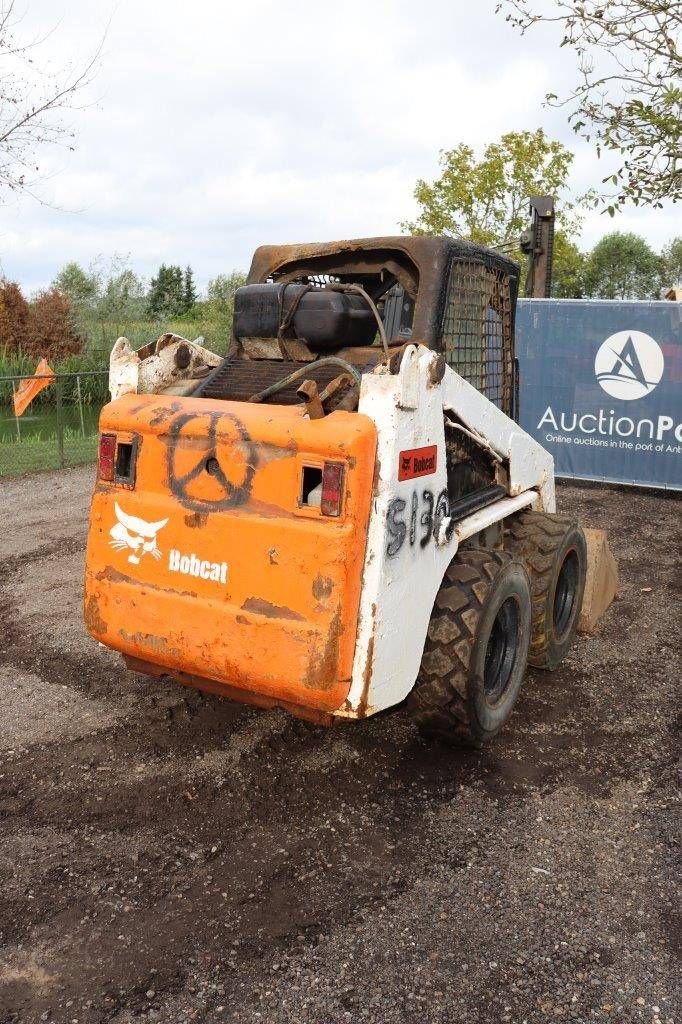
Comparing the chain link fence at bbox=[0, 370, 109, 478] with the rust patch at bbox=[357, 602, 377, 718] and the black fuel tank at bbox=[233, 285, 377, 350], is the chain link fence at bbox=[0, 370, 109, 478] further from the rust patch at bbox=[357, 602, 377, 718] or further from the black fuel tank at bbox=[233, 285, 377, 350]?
the rust patch at bbox=[357, 602, 377, 718]

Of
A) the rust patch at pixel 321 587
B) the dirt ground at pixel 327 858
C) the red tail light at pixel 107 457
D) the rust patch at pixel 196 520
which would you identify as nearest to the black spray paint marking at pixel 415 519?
the rust patch at pixel 321 587

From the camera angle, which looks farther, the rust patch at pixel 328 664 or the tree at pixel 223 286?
the tree at pixel 223 286

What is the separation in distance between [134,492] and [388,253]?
1778mm

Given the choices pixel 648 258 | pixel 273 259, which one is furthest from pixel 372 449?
pixel 648 258

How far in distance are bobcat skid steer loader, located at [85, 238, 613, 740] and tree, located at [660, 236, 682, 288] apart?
146ft

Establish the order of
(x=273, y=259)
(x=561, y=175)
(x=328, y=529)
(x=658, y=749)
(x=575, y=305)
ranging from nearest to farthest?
(x=328, y=529), (x=658, y=749), (x=273, y=259), (x=575, y=305), (x=561, y=175)

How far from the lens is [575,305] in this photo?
1102cm

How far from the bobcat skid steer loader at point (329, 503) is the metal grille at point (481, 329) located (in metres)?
0.02

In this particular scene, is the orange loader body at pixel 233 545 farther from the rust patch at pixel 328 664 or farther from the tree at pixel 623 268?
the tree at pixel 623 268

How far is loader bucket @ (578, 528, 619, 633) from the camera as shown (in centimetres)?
586

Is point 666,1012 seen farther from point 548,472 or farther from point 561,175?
point 561,175

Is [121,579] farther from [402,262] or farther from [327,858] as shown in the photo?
[402,262]

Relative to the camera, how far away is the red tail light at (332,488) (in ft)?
11.1

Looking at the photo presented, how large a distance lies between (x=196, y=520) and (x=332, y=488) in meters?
0.68
